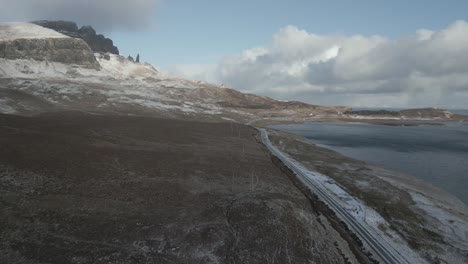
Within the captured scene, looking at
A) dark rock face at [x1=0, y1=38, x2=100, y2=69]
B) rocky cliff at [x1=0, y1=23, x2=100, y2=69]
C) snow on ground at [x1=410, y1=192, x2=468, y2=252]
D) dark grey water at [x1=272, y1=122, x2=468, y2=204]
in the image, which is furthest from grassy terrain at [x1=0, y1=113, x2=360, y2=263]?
rocky cliff at [x1=0, y1=23, x2=100, y2=69]

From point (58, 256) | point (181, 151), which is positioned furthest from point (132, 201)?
point (181, 151)

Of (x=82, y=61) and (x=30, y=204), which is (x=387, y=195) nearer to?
(x=30, y=204)

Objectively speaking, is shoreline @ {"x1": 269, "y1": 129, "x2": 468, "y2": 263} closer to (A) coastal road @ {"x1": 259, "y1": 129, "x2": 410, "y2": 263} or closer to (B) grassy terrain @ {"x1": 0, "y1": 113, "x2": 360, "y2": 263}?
(A) coastal road @ {"x1": 259, "y1": 129, "x2": 410, "y2": 263}

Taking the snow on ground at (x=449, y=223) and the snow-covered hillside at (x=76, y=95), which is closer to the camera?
the snow on ground at (x=449, y=223)

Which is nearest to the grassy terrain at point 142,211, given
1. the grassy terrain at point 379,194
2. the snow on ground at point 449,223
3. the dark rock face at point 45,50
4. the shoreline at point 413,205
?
the grassy terrain at point 379,194

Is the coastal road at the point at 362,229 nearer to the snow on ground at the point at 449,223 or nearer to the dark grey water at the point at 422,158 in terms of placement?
the snow on ground at the point at 449,223

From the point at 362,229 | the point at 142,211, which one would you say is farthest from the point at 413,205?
the point at 142,211
